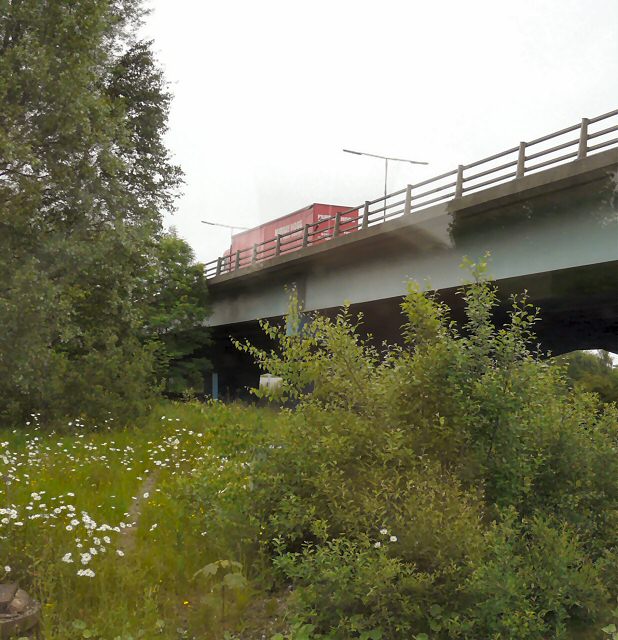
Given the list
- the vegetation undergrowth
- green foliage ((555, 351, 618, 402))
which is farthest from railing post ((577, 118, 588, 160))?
the vegetation undergrowth

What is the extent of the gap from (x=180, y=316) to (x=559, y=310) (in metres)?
18.6

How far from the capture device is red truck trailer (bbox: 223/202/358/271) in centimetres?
2752

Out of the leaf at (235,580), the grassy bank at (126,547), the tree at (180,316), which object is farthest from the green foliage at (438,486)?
the tree at (180,316)

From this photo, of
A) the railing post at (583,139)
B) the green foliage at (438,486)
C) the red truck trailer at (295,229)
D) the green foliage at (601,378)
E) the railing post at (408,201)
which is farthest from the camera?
the red truck trailer at (295,229)

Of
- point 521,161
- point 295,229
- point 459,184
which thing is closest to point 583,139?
point 521,161

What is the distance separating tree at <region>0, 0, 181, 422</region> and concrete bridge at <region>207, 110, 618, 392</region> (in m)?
5.01

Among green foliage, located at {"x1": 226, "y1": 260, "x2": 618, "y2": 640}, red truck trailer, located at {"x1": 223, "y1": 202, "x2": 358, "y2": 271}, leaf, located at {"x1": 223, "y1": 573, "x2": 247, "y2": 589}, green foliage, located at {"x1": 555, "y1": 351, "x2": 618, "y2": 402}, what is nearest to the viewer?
green foliage, located at {"x1": 226, "y1": 260, "x2": 618, "y2": 640}

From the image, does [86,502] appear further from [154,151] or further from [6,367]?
[154,151]

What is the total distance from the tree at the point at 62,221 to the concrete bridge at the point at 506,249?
501 centimetres

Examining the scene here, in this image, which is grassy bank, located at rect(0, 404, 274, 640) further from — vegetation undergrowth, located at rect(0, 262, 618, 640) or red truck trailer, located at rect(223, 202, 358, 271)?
red truck trailer, located at rect(223, 202, 358, 271)

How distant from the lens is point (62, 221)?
1728cm

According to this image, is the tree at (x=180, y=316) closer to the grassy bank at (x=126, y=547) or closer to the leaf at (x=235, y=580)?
the grassy bank at (x=126, y=547)

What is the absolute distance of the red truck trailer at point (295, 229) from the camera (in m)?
27.5

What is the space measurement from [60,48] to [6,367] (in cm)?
736
